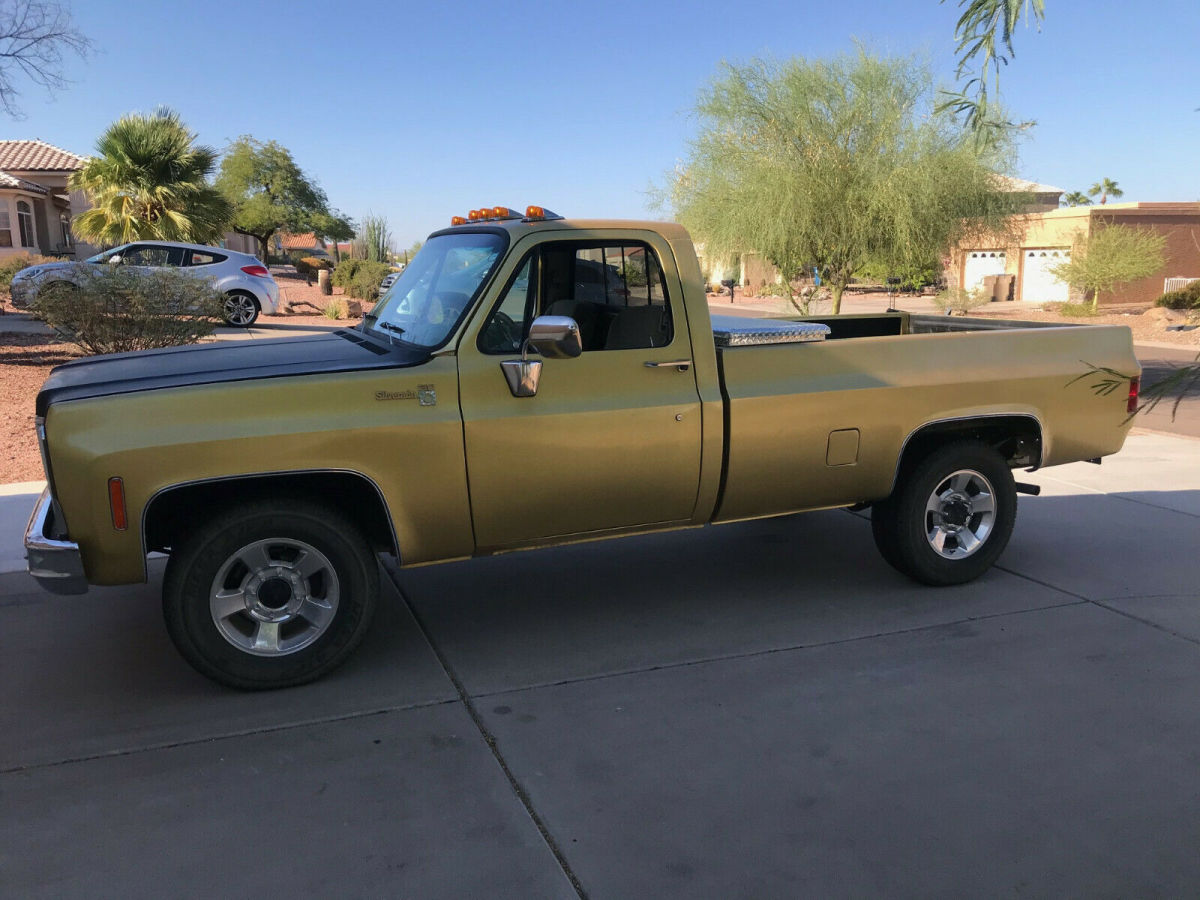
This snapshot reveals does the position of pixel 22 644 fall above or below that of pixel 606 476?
below

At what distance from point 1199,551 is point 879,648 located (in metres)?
2.94

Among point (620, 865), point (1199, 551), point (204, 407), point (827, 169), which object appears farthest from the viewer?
point (827, 169)

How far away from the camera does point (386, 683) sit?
4480mm

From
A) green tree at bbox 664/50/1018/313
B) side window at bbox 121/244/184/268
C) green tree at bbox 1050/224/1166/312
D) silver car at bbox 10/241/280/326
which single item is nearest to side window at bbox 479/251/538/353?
green tree at bbox 664/50/1018/313

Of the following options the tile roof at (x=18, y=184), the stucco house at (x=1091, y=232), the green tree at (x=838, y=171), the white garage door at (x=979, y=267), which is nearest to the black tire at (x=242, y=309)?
the green tree at (x=838, y=171)

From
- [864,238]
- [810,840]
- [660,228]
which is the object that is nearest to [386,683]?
[810,840]

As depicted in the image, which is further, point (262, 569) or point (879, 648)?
point (879, 648)

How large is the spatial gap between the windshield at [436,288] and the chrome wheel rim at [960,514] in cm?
278

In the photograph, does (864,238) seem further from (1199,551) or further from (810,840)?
(810,840)

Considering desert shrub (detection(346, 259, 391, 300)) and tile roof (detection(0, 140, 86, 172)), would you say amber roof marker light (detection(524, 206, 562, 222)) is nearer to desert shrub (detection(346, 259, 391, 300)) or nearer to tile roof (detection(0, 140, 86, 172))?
desert shrub (detection(346, 259, 391, 300))

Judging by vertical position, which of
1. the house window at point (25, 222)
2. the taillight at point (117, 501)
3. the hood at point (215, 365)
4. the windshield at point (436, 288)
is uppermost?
the house window at point (25, 222)

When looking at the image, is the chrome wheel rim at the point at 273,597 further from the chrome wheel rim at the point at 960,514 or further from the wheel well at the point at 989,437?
the chrome wheel rim at the point at 960,514

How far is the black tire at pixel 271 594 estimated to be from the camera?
4137mm

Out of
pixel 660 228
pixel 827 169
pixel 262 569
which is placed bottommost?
pixel 262 569
